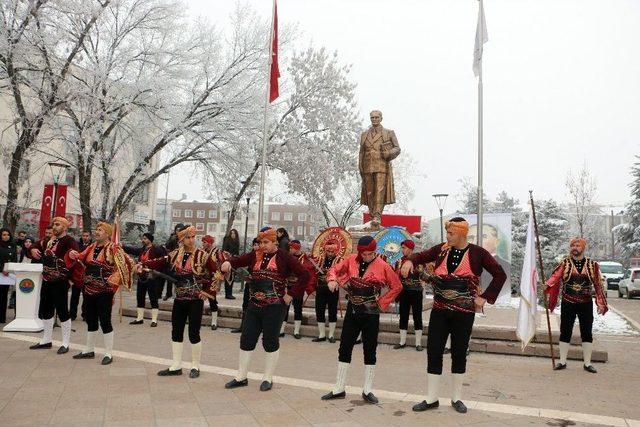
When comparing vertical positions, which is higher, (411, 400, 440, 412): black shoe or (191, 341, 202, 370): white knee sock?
(191, 341, 202, 370): white knee sock

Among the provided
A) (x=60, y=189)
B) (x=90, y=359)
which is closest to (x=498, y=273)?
(x=90, y=359)

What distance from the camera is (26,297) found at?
1002 centimetres

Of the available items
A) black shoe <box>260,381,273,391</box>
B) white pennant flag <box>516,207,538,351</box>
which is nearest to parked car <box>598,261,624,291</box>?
white pennant flag <box>516,207,538,351</box>

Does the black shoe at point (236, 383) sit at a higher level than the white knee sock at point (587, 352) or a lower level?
lower

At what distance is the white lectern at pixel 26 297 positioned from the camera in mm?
9875

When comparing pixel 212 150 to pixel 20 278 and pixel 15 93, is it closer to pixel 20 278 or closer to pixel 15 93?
pixel 15 93

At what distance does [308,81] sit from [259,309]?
20587mm

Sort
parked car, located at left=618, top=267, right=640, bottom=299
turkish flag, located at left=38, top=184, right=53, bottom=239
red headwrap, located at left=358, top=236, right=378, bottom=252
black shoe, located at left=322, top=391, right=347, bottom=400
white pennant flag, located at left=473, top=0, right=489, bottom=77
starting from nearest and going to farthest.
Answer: black shoe, located at left=322, top=391, right=347, bottom=400, red headwrap, located at left=358, top=236, right=378, bottom=252, white pennant flag, located at left=473, top=0, right=489, bottom=77, turkish flag, located at left=38, top=184, right=53, bottom=239, parked car, located at left=618, top=267, right=640, bottom=299

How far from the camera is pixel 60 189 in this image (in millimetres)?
20422

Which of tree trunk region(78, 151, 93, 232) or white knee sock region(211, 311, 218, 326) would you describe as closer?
white knee sock region(211, 311, 218, 326)

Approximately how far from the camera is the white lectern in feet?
32.4

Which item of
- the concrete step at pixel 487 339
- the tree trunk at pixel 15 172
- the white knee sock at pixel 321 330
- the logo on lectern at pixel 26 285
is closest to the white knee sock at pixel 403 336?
the concrete step at pixel 487 339

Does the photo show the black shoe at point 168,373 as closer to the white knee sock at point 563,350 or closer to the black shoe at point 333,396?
the black shoe at point 333,396

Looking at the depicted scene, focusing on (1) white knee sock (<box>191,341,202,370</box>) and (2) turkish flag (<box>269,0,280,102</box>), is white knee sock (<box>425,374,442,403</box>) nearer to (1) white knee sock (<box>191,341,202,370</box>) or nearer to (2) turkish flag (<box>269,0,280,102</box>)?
(1) white knee sock (<box>191,341,202,370</box>)
